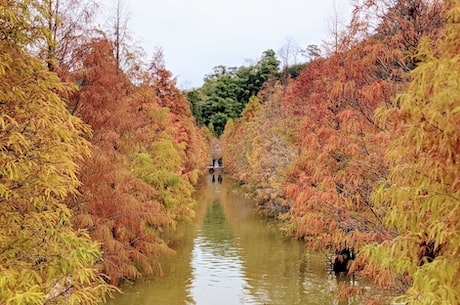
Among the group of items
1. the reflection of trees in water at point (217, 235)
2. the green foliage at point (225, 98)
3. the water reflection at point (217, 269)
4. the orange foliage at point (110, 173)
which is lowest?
the water reflection at point (217, 269)

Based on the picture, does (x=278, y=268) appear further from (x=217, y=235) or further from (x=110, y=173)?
(x=110, y=173)

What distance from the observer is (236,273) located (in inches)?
709

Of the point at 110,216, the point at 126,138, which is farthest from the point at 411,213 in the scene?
the point at 126,138

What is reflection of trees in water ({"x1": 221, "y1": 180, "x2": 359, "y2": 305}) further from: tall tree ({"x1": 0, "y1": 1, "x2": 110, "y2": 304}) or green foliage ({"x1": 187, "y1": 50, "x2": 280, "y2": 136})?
green foliage ({"x1": 187, "y1": 50, "x2": 280, "y2": 136})

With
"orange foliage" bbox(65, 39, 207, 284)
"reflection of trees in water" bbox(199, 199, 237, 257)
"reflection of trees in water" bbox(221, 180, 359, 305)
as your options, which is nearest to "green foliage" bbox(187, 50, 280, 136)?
"reflection of trees in water" bbox(199, 199, 237, 257)

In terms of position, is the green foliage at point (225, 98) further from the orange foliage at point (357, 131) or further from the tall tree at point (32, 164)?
the tall tree at point (32, 164)

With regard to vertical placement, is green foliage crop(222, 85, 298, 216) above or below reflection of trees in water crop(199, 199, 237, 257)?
above

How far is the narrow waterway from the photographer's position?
48.8 feet

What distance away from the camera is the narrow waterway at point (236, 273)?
14867mm

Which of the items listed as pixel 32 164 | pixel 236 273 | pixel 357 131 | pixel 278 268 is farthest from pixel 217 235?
pixel 32 164

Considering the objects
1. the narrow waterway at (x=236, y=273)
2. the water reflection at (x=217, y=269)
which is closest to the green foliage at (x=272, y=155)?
the narrow waterway at (x=236, y=273)

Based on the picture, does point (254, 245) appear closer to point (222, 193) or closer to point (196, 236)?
point (196, 236)

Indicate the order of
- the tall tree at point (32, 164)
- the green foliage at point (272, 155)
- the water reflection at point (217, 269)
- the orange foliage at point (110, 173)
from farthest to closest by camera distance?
1. the green foliage at point (272, 155)
2. the water reflection at point (217, 269)
3. the orange foliage at point (110, 173)
4. the tall tree at point (32, 164)

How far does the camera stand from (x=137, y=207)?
1414 cm
